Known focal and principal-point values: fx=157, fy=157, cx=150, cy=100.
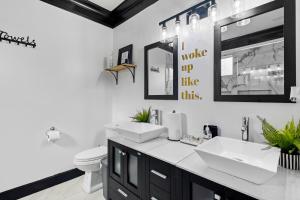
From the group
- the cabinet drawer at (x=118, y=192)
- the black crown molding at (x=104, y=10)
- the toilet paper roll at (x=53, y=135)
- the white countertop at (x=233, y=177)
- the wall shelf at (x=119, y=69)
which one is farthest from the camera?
the wall shelf at (x=119, y=69)

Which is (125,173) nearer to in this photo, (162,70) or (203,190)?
(203,190)

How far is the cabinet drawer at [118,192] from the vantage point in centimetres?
146

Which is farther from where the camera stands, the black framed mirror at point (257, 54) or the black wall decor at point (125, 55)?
the black wall decor at point (125, 55)

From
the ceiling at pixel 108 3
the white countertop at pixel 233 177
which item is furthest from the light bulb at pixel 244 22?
the ceiling at pixel 108 3

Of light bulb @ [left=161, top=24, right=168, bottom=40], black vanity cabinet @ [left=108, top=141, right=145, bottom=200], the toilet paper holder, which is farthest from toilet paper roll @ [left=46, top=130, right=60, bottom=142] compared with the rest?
light bulb @ [left=161, top=24, right=168, bottom=40]

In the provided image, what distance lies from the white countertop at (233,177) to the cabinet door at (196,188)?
4 cm

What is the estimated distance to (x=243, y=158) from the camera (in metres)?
1.10

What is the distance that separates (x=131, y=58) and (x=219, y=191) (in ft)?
6.58

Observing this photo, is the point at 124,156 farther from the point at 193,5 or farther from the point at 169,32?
the point at 193,5

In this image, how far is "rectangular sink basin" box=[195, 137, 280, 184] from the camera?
788 mm

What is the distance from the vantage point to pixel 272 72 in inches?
45.5

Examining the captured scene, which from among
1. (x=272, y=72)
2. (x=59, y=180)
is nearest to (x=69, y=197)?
(x=59, y=180)

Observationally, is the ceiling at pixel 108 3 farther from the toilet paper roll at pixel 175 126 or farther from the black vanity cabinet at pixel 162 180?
the black vanity cabinet at pixel 162 180

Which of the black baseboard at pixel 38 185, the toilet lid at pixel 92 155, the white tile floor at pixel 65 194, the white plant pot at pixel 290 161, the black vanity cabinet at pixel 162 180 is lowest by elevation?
the white tile floor at pixel 65 194
